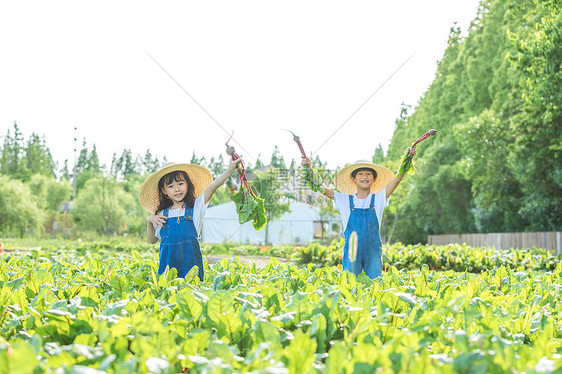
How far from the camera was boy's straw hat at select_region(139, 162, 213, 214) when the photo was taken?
4.50 metres

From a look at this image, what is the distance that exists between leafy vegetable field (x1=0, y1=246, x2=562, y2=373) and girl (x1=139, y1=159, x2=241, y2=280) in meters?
1.30

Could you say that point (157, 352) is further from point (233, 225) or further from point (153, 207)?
point (233, 225)

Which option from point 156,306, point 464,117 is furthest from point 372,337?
point 464,117

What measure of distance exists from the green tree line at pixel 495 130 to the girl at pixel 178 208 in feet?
31.3

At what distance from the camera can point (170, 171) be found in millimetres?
4508

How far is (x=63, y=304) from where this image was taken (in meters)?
2.07

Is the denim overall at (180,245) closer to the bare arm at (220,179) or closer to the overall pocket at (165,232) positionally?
the overall pocket at (165,232)

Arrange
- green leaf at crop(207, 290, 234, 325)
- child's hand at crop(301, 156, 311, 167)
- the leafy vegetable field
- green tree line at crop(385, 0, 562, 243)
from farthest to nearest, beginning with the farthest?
1. green tree line at crop(385, 0, 562, 243)
2. child's hand at crop(301, 156, 311, 167)
3. green leaf at crop(207, 290, 234, 325)
4. the leafy vegetable field

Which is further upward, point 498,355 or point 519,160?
point 519,160

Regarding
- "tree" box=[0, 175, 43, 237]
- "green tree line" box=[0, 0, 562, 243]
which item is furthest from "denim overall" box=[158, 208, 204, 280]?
"tree" box=[0, 175, 43, 237]

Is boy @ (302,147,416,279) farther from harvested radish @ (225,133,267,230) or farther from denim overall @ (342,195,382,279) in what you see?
harvested radish @ (225,133,267,230)

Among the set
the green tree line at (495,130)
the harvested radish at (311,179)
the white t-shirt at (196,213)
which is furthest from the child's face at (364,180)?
the green tree line at (495,130)

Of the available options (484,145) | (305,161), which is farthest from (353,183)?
(484,145)

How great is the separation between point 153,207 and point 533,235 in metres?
15.1
